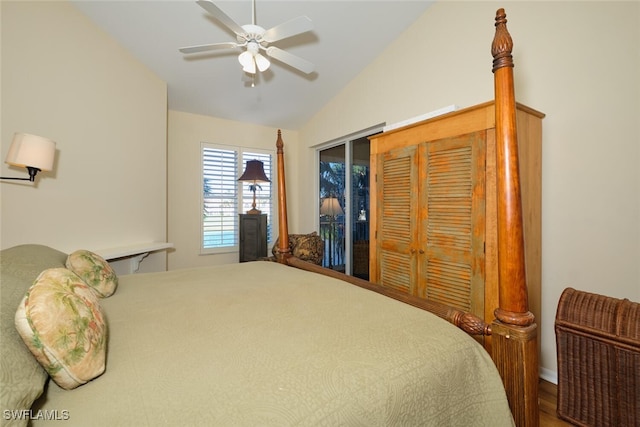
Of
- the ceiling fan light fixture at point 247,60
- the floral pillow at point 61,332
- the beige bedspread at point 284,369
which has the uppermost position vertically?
the ceiling fan light fixture at point 247,60

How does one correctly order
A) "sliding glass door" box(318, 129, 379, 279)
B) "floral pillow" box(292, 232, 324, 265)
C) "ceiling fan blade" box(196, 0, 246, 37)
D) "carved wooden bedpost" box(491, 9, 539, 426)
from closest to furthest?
"carved wooden bedpost" box(491, 9, 539, 426) → "ceiling fan blade" box(196, 0, 246, 37) → "floral pillow" box(292, 232, 324, 265) → "sliding glass door" box(318, 129, 379, 279)

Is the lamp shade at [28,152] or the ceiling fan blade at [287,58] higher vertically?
the ceiling fan blade at [287,58]

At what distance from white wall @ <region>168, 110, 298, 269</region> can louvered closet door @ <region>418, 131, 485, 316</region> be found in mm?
3065

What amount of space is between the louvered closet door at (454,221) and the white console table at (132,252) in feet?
8.26

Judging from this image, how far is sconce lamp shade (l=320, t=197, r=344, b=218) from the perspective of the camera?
421 cm

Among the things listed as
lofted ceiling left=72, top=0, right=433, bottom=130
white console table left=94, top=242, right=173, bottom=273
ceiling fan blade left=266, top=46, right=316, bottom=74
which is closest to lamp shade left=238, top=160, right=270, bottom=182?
lofted ceiling left=72, top=0, right=433, bottom=130

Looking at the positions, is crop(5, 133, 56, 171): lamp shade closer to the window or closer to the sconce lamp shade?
the window

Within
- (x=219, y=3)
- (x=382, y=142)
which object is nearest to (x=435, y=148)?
(x=382, y=142)

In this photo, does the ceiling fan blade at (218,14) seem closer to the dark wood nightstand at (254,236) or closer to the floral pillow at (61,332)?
the floral pillow at (61,332)

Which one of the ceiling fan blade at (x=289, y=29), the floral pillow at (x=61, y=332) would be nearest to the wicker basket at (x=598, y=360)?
the floral pillow at (x=61, y=332)

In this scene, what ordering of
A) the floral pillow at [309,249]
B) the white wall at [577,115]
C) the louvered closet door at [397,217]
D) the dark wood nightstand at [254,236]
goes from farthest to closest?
the dark wood nightstand at [254,236] < the floral pillow at [309,249] < the louvered closet door at [397,217] < the white wall at [577,115]

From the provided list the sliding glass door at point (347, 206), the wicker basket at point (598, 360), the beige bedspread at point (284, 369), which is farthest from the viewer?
the sliding glass door at point (347, 206)

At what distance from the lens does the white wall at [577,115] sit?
5.75 ft

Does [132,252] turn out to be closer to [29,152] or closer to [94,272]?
[29,152]
